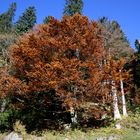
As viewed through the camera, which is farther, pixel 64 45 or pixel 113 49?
pixel 113 49

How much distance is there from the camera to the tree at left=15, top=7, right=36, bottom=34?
71000 mm

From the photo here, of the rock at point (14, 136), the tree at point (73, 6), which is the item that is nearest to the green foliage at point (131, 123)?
the rock at point (14, 136)

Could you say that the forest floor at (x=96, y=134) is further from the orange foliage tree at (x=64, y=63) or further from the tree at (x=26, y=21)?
the tree at (x=26, y=21)

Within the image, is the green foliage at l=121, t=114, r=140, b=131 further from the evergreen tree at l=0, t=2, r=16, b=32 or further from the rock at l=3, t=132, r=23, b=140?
the evergreen tree at l=0, t=2, r=16, b=32

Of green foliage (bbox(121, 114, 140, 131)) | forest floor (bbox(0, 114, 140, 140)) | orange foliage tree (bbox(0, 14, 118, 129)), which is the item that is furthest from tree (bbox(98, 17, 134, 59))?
forest floor (bbox(0, 114, 140, 140))

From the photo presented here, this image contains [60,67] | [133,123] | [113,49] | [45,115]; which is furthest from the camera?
[113,49]

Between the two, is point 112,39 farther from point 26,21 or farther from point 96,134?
point 26,21

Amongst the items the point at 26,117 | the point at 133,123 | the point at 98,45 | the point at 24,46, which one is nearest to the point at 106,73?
the point at 98,45

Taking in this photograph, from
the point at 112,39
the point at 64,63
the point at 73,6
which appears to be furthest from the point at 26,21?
the point at 64,63

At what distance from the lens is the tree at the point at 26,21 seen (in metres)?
71.0

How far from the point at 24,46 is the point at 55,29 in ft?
9.42

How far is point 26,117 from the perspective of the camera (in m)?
31.4

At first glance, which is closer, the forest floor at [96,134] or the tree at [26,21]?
the forest floor at [96,134]

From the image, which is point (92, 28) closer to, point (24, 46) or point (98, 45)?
point (98, 45)
